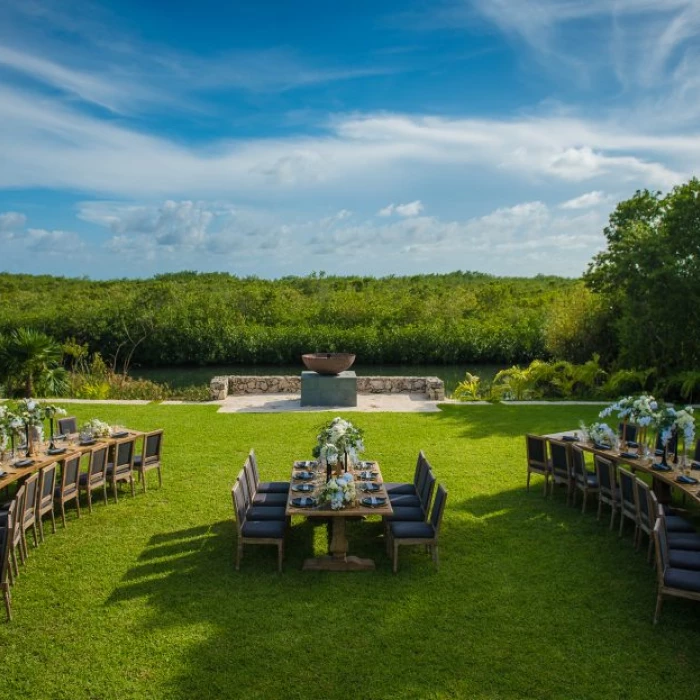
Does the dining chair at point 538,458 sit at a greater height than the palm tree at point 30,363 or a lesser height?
lesser

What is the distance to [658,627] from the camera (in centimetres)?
666

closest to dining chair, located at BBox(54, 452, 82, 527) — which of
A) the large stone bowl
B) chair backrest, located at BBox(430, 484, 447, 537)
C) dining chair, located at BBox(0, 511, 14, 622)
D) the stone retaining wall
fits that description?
dining chair, located at BBox(0, 511, 14, 622)

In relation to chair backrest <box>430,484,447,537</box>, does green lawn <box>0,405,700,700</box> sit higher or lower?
lower

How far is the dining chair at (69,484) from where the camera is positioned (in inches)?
370

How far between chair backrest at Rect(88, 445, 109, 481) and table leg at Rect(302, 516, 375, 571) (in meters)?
3.86

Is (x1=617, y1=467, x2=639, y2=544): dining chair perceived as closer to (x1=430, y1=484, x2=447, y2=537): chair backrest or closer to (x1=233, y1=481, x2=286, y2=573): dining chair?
(x1=430, y1=484, x2=447, y2=537): chair backrest

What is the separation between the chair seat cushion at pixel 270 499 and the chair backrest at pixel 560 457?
4316 mm

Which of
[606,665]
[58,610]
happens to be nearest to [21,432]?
[58,610]

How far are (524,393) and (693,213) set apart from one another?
23.0 feet

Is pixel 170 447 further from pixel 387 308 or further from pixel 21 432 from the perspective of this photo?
pixel 387 308

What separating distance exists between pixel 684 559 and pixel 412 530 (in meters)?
2.98

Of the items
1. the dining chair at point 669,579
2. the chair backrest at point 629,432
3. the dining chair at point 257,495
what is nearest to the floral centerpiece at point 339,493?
the dining chair at point 257,495

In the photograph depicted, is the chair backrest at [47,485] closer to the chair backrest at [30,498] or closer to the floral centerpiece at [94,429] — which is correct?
the chair backrest at [30,498]

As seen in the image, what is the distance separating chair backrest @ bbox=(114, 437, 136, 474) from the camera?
33.9ft
